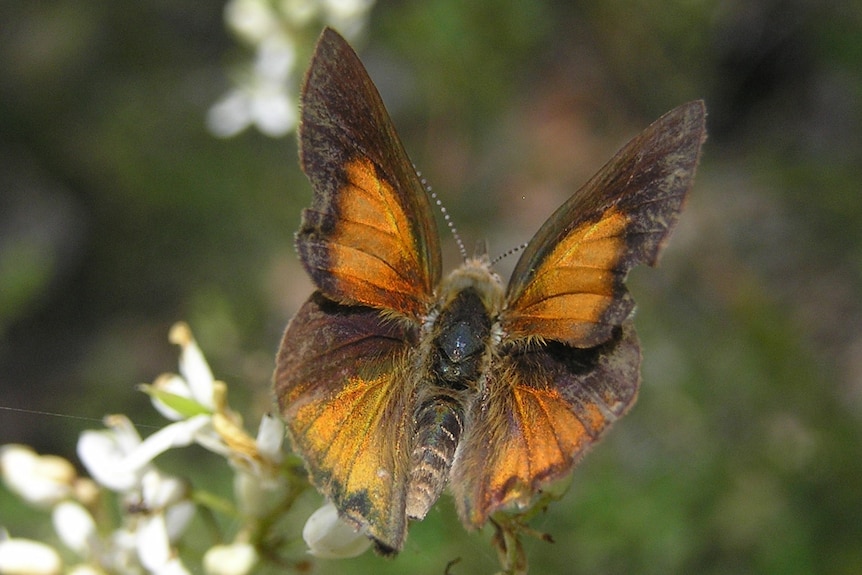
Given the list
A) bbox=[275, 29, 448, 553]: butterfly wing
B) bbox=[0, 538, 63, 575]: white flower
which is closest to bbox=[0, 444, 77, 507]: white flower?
bbox=[0, 538, 63, 575]: white flower

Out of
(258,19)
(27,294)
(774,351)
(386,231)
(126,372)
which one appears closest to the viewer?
(386,231)

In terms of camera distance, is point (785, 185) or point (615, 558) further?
point (785, 185)

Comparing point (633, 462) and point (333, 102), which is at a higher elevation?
point (333, 102)

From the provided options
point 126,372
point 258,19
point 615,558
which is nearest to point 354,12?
point 258,19

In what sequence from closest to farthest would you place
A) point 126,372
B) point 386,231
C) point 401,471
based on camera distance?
point 401,471, point 386,231, point 126,372

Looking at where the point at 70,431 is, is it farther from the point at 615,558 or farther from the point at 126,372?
the point at 615,558

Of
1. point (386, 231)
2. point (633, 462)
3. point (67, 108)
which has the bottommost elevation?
point (633, 462)

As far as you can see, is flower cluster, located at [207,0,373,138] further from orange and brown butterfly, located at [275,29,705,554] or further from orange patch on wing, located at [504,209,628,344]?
orange patch on wing, located at [504,209,628,344]

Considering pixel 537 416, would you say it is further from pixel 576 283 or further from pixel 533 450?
pixel 576 283
